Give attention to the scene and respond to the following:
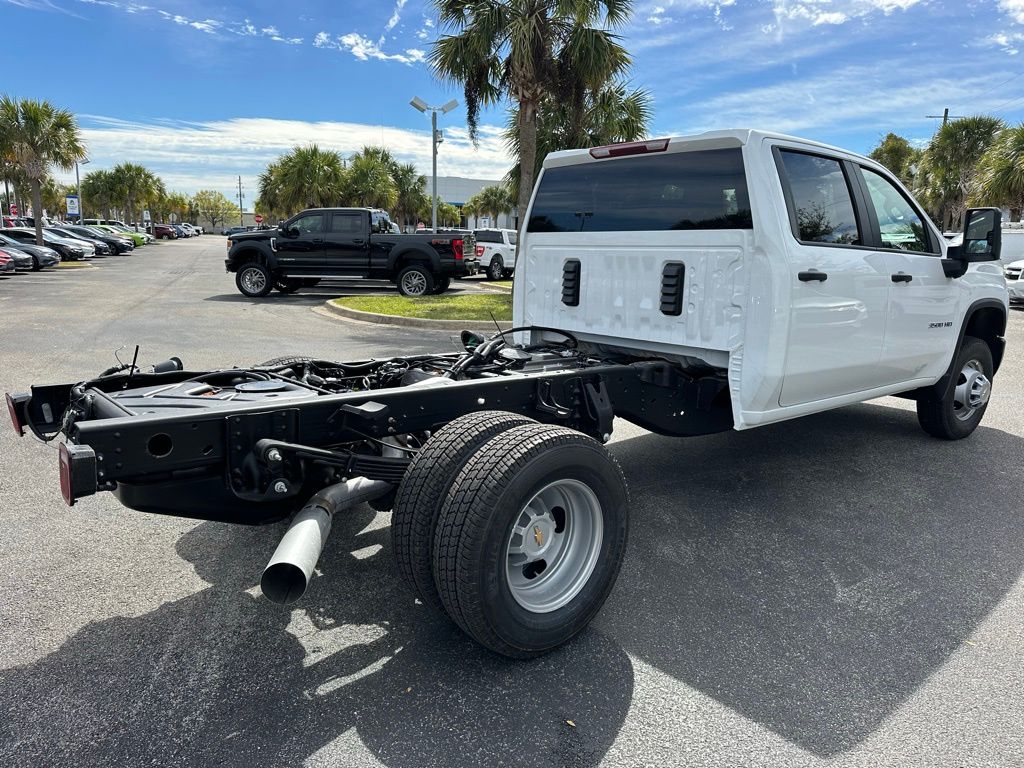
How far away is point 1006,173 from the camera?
28.6m

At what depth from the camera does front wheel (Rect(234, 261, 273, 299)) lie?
18016mm

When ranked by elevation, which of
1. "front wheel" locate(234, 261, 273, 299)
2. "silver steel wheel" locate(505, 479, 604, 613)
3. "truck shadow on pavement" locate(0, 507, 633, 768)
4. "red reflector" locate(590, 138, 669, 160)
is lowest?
"truck shadow on pavement" locate(0, 507, 633, 768)

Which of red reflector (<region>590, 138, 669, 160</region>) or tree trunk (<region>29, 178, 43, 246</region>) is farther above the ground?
tree trunk (<region>29, 178, 43, 246</region>)

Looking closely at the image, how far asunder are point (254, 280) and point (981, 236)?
16.3m

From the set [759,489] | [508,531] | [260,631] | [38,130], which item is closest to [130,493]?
[260,631]

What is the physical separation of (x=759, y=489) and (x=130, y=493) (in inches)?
149

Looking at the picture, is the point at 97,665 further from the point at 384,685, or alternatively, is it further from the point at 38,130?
the point at 38,130

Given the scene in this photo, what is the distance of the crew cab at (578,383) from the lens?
2.65m

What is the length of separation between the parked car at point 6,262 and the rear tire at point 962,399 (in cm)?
2560

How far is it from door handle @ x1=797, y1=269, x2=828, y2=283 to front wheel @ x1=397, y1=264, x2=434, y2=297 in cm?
1442

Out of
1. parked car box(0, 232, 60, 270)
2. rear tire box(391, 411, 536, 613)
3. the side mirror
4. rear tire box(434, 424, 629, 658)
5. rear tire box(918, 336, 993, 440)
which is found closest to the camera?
rear tire box(434, 424, 629, 658)

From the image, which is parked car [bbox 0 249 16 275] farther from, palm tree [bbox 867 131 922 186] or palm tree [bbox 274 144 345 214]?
palm tree [bbox 867 131 922 186]

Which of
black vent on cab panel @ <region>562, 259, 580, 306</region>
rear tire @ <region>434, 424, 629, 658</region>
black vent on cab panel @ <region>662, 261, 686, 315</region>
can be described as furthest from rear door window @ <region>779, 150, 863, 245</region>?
rear tire @ <region>434, 424, 629, 658</region>

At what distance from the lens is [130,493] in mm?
2652
